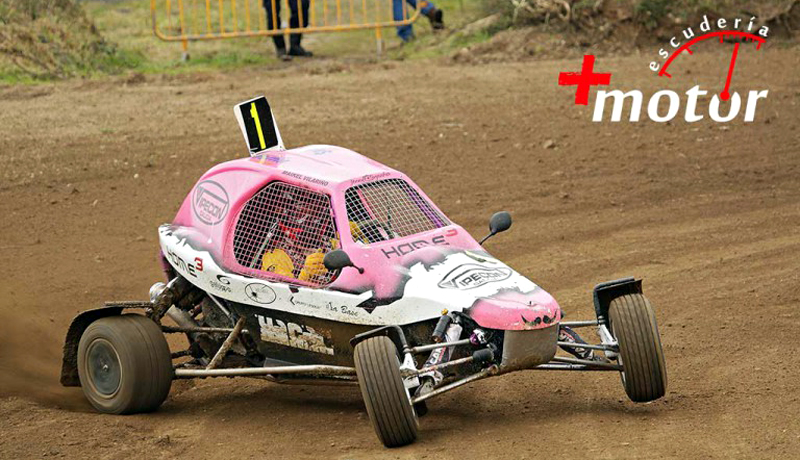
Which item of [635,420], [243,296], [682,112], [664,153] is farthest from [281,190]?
[682,112]

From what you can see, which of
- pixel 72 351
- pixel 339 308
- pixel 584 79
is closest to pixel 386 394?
pixel 339 308

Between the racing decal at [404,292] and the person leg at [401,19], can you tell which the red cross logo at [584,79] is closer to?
the person leg at [401,19]

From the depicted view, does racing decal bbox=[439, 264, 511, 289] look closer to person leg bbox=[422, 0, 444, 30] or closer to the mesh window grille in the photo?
the mesh window grille

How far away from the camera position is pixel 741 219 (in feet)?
43.4

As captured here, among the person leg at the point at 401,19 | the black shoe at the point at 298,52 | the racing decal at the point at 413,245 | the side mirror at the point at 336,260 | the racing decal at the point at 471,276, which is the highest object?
the side mirror at the point at 336,260

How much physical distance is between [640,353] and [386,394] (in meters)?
1.73

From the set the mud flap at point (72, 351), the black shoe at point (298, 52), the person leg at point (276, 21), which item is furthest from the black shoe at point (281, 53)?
the mud flap at point (72, 351)

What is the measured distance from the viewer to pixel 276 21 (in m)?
20.4

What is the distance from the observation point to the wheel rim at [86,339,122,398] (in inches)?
340

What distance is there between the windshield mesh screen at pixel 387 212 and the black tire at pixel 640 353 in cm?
150

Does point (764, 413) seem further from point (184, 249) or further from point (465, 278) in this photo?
point (184, 249)

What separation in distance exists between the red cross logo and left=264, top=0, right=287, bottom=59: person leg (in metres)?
4.74

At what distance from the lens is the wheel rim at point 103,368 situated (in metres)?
8.63

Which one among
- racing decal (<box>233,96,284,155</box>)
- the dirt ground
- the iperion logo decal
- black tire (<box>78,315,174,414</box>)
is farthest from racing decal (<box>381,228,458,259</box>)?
the iperion logo decal
